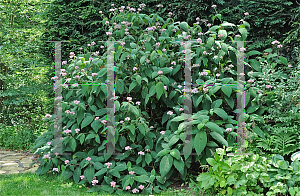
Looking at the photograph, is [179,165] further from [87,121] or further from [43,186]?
[43,186]

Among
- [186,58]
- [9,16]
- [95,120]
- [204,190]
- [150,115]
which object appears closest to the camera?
[204,190]

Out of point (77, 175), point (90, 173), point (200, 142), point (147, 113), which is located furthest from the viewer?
point (147, 113)

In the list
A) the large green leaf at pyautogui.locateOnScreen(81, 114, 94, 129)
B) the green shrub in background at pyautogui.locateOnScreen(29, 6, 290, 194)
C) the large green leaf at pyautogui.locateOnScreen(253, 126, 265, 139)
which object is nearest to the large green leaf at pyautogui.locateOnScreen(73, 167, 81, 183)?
the green shrub in background at pyautogui.locateOnScreen(29, 6, 290, 194)

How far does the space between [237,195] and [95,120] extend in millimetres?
1605

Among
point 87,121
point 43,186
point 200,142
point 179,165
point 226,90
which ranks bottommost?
point 43,186

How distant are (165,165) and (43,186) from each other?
1.33m

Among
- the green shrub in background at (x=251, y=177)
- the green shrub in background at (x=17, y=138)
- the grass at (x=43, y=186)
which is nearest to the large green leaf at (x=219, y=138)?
the green shrub in background at (x=251, y=177)

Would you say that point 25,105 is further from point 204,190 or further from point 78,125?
point 204,190

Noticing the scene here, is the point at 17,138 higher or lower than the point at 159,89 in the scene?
lower

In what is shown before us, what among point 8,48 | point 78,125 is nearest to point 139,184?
point 78,125

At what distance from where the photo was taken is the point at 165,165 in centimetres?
267

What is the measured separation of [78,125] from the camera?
3.01 m

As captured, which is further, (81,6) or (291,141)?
(81,6)

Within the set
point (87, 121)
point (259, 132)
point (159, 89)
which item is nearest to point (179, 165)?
point (159, 89)
